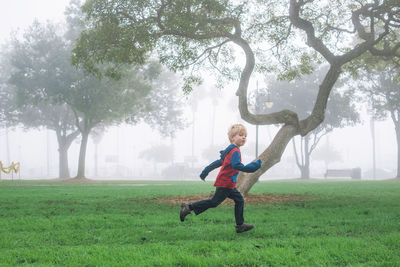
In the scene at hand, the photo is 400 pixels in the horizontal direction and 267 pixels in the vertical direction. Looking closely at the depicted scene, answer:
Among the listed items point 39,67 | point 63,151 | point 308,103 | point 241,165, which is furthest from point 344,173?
point 241,165

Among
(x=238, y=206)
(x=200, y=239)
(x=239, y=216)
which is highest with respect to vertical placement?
(x=238, y=206)

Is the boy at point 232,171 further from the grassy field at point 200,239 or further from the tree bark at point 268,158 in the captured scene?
the tree bark at point 268,158

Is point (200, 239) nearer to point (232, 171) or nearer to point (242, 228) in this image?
point (242, 228)

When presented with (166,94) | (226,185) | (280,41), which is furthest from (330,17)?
(166,94)

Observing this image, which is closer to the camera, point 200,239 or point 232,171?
point 200,239

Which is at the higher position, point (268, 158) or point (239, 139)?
point (239, 139)

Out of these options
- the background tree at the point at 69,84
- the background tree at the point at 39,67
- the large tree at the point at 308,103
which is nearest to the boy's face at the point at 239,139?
the background tree at the point at 69,84

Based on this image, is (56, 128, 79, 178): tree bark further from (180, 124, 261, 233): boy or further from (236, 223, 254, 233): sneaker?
(236, 223, 254, 233): sneaker

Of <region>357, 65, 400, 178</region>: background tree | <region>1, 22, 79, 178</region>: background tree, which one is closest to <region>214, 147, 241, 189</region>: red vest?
<region>1, 22, 79, 178</region>: background tree

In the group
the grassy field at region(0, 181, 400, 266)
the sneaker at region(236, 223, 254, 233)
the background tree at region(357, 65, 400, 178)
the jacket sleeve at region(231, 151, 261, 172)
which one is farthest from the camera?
the background tree at region(357, 65, 400, 178)

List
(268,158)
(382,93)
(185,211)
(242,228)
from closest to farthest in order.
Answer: (242,228) < (185,211) < (268,158) < (382,93)

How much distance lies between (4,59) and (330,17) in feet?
127

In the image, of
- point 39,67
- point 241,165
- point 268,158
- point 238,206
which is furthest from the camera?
point 39,67

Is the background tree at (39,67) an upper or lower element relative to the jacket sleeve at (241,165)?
upper
